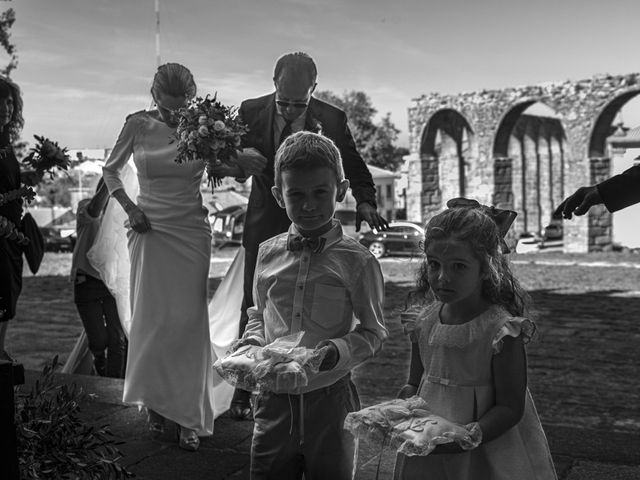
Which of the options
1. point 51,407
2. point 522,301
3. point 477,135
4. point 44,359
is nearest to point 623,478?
point 522,301

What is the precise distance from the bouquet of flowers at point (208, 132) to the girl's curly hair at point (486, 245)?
193cm

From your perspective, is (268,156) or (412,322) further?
(268,156)

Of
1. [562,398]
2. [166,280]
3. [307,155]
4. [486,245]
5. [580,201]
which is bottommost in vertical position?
[562,398]

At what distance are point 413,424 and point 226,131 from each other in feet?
7.83

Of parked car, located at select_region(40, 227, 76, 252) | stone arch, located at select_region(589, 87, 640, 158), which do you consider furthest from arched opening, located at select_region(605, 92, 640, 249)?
parked car, located at select_region(40, 227, 76, 252)

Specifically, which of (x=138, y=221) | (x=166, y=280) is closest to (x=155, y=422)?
(x=166, y=280)

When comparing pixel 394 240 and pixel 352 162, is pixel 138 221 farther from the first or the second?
pixel 394 240

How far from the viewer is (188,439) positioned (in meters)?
4.63

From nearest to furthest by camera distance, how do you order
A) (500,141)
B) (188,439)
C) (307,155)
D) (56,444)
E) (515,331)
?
(515,331)
(307,155)
(56,444)
(188,439)
(500,141)

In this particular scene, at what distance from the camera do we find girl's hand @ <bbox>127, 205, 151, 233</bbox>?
16.0 ft

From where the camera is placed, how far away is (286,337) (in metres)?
2.91

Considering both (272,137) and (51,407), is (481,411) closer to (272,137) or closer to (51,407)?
(51,407)

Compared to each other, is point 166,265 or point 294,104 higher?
point 294,104

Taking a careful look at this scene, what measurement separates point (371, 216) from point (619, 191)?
49.7 inches
